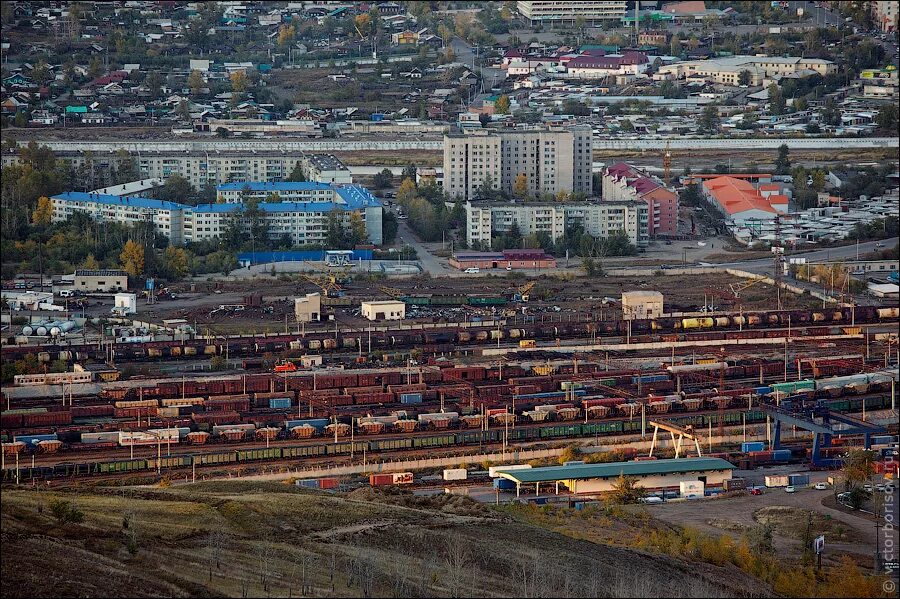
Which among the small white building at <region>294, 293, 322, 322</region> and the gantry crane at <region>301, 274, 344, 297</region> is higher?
the gantry crane at <region>301, 274, 344, 297</region>

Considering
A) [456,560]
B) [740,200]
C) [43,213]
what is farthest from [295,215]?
[456,560]

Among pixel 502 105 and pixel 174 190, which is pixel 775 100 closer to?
pixel 502 105

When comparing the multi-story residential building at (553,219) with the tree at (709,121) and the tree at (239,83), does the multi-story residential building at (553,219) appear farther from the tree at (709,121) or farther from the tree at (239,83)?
the tree at (239,83)

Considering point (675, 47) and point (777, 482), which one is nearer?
point (777, 482)

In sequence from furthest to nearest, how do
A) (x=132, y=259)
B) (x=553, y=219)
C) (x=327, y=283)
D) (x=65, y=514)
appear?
1. (x=553, y=219)
2. (x=132, y=259)
3. (x=327, y=283)
4. (x=65, y=514)

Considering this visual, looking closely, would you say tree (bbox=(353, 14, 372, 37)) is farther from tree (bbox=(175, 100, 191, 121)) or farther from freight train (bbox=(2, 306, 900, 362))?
freight train (bbox=(2, 306, 900, 362))

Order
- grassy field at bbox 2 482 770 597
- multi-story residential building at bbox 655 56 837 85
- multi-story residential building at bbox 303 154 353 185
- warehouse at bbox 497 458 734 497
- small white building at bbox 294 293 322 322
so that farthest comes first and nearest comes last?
multi-story residential building at bbox 655 56 837 85 → multi-story residential building at bbox 303 154 353 185 → small white building at bbox 294 293 322 322 → warehouse at bbox 497 458 734 497 → grassy field at bbox 2 482 770 597

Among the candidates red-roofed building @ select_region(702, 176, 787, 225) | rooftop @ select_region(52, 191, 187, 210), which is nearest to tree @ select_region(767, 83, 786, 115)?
red-roofed building @ select_region(702, 176, 787, 225)
